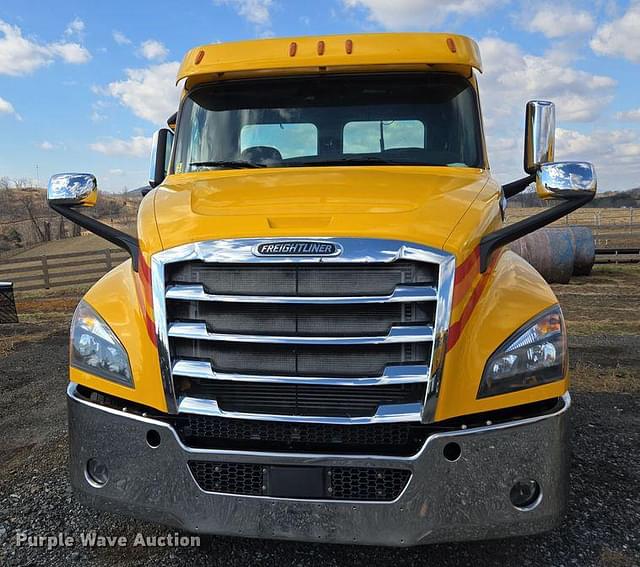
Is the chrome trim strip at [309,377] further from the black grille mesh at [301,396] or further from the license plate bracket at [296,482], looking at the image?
the license plate bracket at [296,482]

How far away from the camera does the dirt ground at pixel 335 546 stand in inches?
111

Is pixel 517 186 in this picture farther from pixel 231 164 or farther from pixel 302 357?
pixel 302 357

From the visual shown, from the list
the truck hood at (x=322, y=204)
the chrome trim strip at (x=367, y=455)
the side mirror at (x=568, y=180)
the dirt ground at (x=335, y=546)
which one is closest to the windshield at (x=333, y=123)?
the truck hood at (x=322, y=204)

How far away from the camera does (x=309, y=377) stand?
2.38 m

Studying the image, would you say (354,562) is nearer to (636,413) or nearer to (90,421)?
(90,421)

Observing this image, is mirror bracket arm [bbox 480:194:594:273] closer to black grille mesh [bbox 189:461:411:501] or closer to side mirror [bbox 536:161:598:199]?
side mirror [bbox 536:161:598:199]

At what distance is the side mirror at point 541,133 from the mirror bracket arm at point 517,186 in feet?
0.21

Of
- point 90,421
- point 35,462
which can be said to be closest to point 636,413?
point 90,421

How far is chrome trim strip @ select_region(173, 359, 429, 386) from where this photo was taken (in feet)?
7.50

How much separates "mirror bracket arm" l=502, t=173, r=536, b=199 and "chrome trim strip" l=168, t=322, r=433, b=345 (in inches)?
84.1

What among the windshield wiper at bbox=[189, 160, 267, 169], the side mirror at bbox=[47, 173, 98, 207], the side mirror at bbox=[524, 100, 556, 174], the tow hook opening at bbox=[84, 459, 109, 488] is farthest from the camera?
the side mirror at bbox=[524, 100, 556, 174]

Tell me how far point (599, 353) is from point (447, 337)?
232 inches

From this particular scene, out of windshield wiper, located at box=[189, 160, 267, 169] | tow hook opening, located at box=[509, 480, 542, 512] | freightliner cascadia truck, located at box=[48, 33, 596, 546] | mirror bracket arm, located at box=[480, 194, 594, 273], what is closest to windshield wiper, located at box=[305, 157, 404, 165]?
windshield wiper, located at box=[189, 160, 267, 169]

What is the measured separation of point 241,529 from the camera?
231cm
